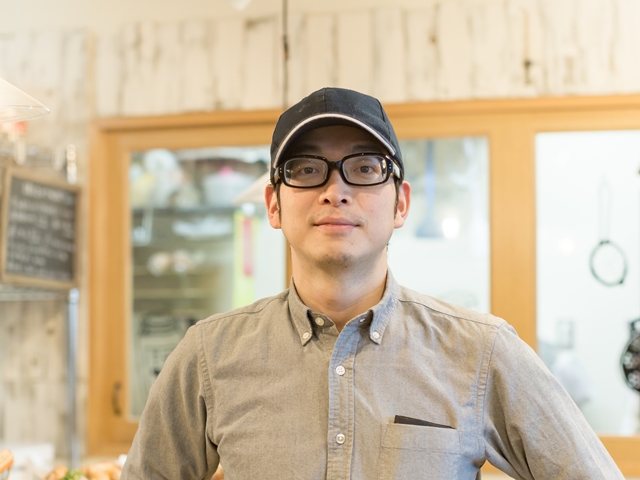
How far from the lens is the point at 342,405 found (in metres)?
1.09

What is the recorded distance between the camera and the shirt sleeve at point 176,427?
1.21 metres

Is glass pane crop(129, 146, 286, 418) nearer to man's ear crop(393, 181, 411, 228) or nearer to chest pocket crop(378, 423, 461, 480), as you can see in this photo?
man's ear crop(393, 181, 411, 228)

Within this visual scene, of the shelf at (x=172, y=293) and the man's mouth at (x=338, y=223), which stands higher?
the man's mouth at (x=338, y=223)

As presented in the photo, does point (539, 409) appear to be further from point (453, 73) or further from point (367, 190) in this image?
point (453, 73)

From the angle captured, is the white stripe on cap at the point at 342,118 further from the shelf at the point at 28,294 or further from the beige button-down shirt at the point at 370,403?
the shelf at the point at 28,294

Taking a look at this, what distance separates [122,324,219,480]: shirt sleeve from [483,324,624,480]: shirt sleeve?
50 cm

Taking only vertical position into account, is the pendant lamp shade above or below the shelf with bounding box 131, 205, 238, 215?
above

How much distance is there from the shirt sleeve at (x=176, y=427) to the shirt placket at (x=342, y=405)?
253 mm

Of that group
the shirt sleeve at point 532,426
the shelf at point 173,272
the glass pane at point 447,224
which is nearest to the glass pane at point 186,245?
the shelf at point 173,272

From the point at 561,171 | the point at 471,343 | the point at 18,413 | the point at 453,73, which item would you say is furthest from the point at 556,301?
the point at 18,413

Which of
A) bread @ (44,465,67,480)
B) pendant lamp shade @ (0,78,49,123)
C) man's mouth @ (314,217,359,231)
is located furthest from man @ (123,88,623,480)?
bread @ (44,465,67,480)

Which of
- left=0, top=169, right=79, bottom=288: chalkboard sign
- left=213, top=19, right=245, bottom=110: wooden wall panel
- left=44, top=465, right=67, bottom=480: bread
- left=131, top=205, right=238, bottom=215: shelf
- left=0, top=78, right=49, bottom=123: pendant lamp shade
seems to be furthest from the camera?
left=131, top=205, right=238, bottom=215: shelf

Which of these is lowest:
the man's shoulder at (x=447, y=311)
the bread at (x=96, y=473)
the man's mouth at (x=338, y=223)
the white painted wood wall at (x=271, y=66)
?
the bread at (x=96, y=473)

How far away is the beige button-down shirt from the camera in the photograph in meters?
1.06
